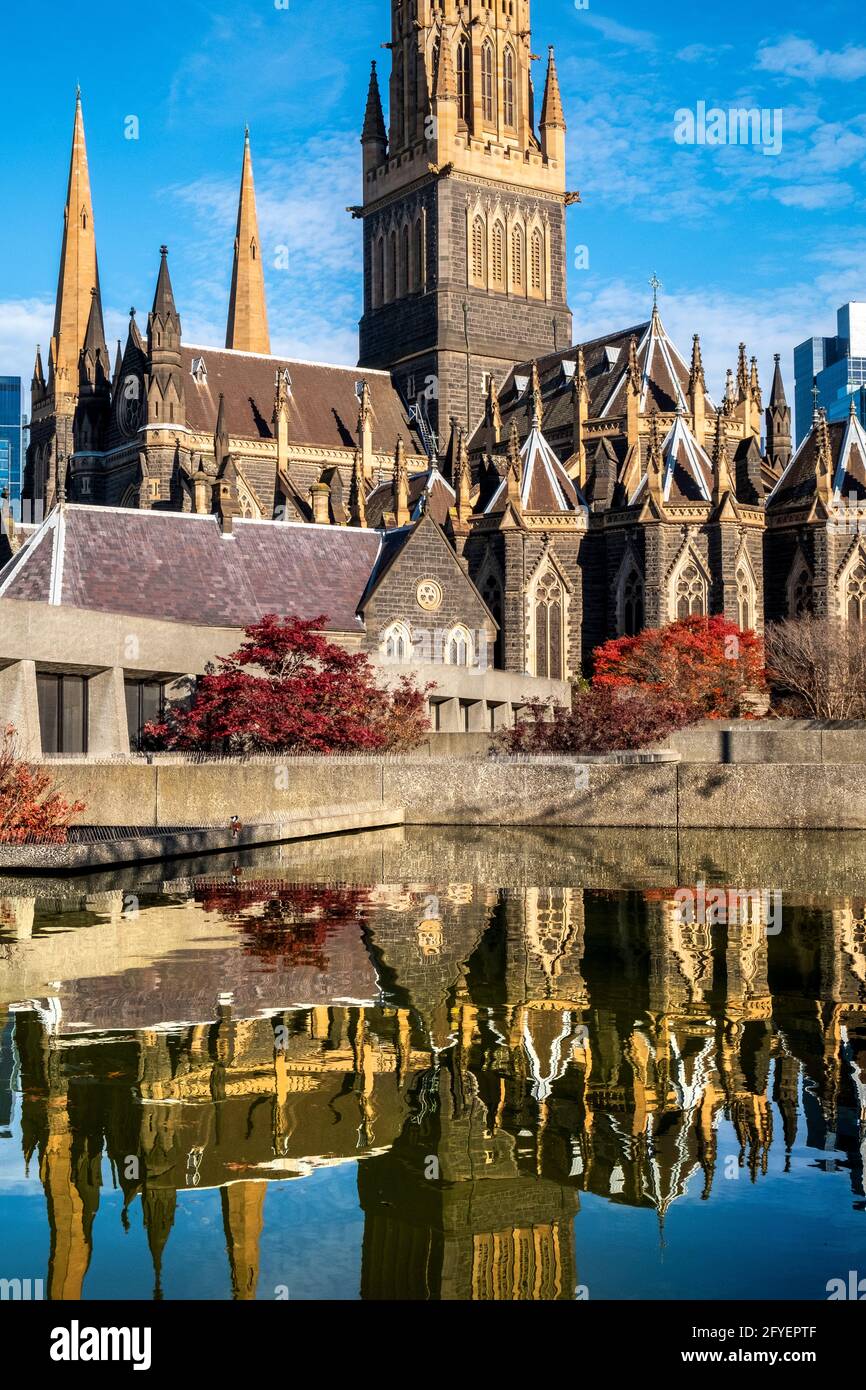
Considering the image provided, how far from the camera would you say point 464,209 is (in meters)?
79.2

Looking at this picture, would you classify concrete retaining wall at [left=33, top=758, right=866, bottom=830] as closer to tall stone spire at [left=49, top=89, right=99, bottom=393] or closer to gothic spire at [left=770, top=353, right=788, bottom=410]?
gothic spire at [left=770, top=353, right=788, bottom=410]

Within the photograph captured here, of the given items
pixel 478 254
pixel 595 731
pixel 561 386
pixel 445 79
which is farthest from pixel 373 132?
pixel 595 731

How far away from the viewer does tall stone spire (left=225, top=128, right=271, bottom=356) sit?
90.1 metres

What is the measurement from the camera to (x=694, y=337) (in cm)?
6738

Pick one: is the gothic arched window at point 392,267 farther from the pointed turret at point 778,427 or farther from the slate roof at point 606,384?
the pointed turret at point 778,427

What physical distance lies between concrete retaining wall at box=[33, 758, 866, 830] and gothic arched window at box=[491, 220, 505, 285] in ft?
161

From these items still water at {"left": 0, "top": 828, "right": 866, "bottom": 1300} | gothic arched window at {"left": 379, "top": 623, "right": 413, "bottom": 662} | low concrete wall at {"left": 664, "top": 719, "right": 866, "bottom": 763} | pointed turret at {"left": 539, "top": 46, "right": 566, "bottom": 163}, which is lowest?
still water at {"left": 0, "top": 828, "right": 866, "bottom": 1300}

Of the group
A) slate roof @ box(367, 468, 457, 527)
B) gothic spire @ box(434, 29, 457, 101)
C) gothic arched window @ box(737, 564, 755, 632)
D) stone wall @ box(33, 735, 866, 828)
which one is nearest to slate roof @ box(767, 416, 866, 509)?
gothic arched window @ box(737, 564, 755, 632)

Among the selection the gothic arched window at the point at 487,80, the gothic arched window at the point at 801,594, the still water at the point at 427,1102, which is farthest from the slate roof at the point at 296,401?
the still water at the point at 427,1102

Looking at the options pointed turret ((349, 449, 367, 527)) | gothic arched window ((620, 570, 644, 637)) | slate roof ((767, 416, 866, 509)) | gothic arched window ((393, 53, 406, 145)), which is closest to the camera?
gothic arched window ((620, 570, 644, 637))

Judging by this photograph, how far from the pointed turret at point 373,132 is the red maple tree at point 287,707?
51.0 m
